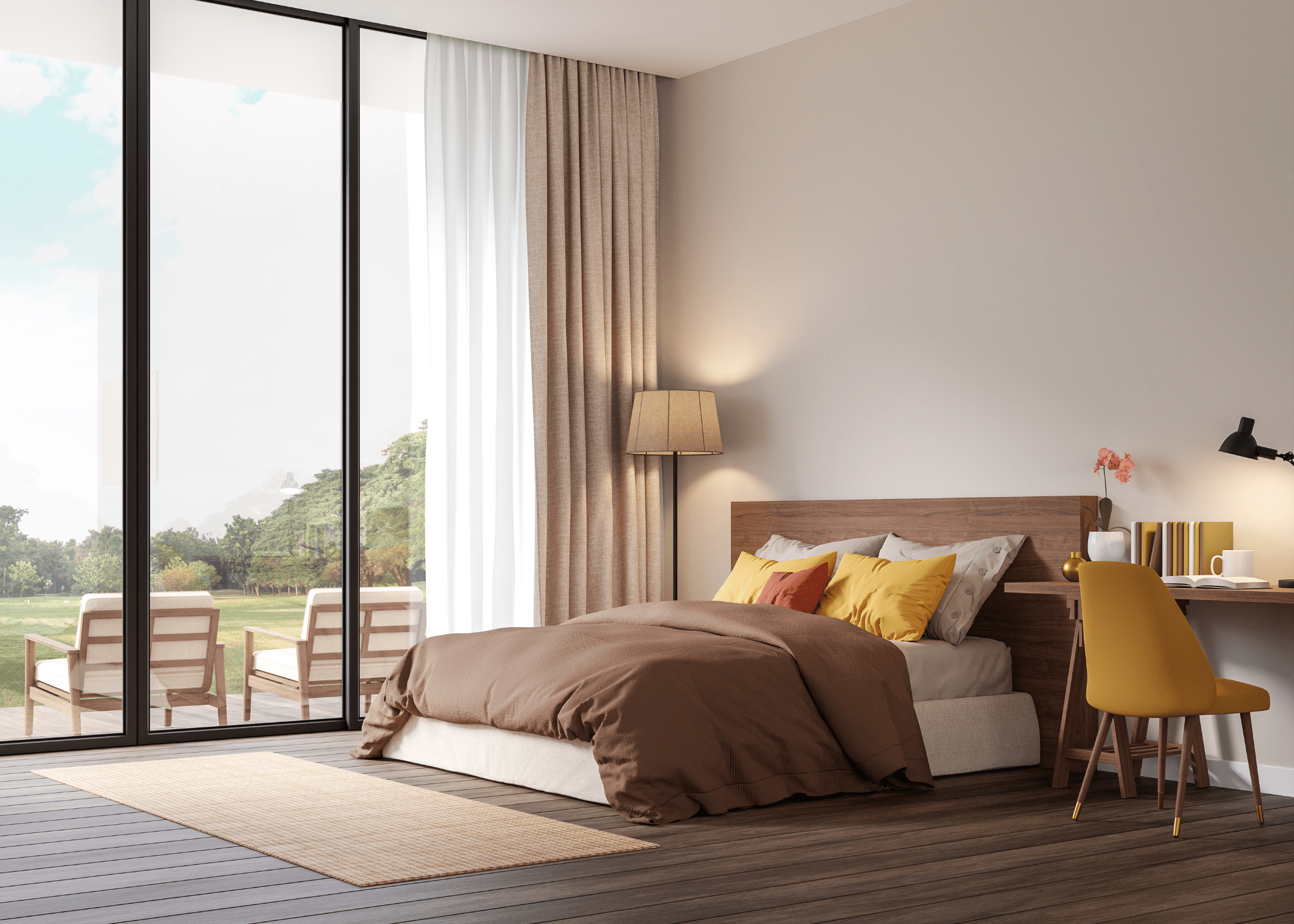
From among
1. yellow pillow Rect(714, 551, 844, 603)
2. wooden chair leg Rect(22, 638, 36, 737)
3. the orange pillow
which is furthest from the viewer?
yellow pillow Rect(714, 551, 844, 603)

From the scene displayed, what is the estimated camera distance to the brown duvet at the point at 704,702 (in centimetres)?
392

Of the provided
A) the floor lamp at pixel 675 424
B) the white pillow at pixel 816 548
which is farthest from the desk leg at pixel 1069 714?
the floor lamp at pixel 675 424

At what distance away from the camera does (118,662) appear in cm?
532

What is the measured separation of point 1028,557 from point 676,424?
1.80 m

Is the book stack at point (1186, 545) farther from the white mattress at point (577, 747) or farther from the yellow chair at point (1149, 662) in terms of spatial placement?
the white mattress at point (577, 747)

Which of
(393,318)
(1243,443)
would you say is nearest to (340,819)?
(393,318)

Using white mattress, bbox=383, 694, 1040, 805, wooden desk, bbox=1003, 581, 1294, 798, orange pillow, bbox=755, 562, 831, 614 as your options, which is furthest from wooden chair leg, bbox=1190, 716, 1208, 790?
orange pillow, bbox=755, 562, 831, 614

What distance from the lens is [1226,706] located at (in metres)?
3.70

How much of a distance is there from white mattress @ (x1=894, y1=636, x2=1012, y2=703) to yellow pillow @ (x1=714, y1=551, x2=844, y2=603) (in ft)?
1.87

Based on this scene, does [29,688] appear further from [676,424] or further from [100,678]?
[676,424]

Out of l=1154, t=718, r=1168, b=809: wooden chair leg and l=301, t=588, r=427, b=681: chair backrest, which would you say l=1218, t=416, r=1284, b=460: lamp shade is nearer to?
l=1154, t=718, r=1168, b=809: wooden chair leg

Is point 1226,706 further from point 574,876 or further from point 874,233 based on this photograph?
point 874,233

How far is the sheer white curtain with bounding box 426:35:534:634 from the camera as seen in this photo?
238 inches

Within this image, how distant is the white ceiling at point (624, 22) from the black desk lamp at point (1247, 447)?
2.39 metres
